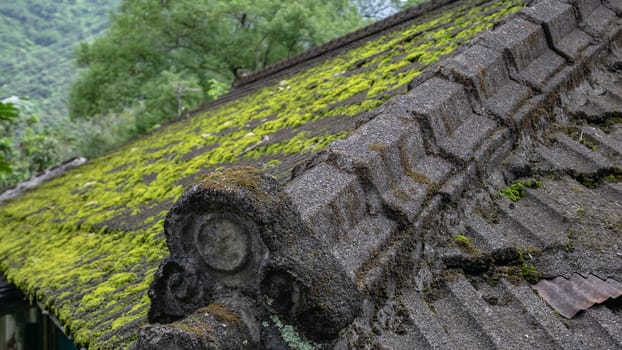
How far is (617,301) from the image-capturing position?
1487mm

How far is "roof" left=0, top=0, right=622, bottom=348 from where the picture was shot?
152 centimetres

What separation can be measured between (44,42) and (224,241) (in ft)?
125

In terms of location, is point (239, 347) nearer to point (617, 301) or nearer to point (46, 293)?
point (617, 301)

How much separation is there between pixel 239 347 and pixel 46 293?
2208mm

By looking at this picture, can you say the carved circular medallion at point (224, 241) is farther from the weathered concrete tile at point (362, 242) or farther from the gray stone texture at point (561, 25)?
the gray stone texture at point (561, 25)

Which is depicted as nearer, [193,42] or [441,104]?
[441,104]

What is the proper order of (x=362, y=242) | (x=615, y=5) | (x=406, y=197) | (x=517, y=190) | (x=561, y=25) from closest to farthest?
(x=362, y=242) < (x=406, y=197) < (x=517, y=190) < (x=561, y=25) < (x=615, y=5)

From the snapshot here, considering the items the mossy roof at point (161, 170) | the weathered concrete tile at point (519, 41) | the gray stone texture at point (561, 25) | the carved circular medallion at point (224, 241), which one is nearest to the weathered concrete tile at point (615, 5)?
the gray stone texture at point (561, 25)

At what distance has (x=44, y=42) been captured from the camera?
34281 millimetres

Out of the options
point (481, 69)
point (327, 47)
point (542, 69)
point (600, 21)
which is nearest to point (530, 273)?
point (481, 69)

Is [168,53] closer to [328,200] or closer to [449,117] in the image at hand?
[449,117]

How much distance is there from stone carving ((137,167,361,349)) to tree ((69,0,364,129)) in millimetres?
15243

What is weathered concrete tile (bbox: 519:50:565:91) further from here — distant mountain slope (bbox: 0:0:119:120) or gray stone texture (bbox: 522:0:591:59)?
distant mountain slope (bbox: 0:0:119:120)

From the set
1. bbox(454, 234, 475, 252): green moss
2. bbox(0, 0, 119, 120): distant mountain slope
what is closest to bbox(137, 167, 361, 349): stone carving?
bbox(454, 234, 475, 252): green moss
